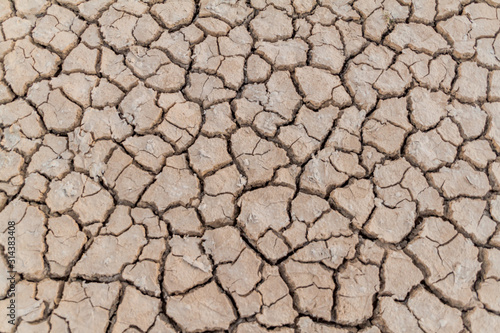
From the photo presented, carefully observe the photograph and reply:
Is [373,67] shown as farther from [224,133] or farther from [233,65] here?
[224,133]

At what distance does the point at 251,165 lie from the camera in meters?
2.42

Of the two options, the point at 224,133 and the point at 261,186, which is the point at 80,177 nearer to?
the point at 224,133

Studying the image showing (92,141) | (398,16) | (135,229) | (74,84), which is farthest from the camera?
(398,16)

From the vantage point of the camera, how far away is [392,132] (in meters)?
2.55

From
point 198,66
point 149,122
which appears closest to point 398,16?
point 198,66

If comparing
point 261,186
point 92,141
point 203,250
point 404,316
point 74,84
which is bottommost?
point 404,316

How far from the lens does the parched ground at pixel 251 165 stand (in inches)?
82.8

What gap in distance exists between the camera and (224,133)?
251 centimetres

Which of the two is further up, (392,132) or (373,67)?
(373,67)

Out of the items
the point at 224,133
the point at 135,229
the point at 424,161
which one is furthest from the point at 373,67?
the point at 135,229

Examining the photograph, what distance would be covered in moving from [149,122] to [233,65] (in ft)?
2.18

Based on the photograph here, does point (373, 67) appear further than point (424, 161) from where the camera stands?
Yes

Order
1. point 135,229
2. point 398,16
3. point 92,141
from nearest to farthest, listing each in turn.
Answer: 1. point 135,229
2. point 92,141
3. point 398,16

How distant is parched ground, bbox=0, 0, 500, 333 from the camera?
82.8 inches
